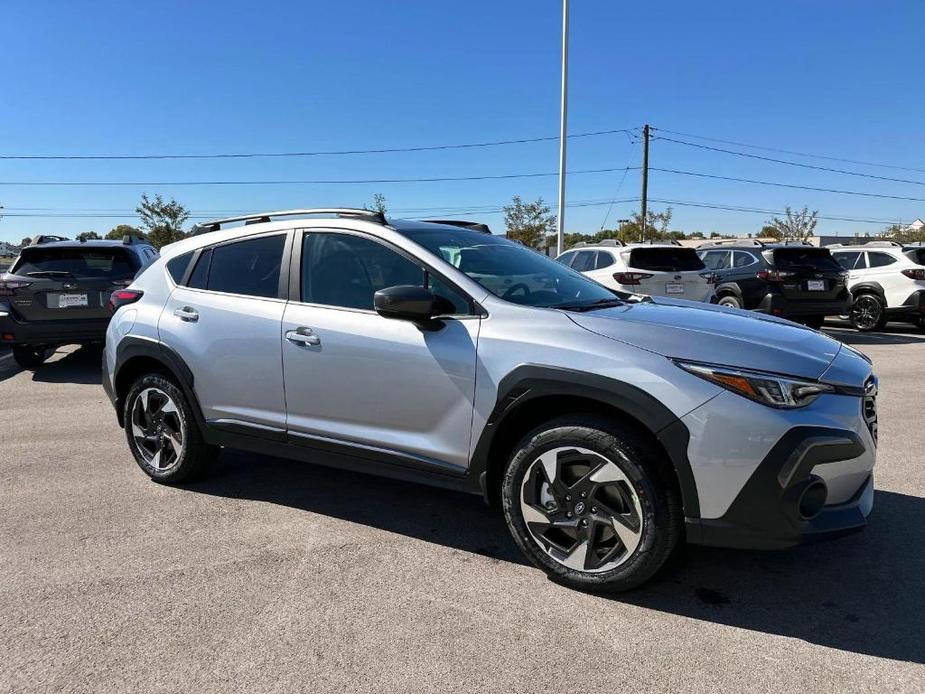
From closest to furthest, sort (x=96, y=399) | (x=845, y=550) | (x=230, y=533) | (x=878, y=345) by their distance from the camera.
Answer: (x=845, y=550) < (x=230, y=533) < (x=96, y=399) < (x=878, y=345)

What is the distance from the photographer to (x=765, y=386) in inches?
103

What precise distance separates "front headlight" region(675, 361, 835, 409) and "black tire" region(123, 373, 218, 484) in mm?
3054

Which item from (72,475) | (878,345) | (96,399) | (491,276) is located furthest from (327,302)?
(878,345)

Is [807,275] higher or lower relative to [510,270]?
lower

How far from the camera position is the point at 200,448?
13.9ft

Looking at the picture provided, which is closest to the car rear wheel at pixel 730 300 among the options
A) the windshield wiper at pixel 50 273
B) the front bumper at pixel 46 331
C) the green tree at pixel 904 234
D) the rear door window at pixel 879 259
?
the rear door window at pixel 879 259

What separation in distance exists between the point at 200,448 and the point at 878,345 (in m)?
10.9

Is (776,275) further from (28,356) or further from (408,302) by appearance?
(28,356)

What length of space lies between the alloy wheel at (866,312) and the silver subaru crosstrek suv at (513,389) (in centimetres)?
1122

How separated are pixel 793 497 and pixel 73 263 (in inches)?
322

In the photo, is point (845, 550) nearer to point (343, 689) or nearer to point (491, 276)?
point (491, 276)

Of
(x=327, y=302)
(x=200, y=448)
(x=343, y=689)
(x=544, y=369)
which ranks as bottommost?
(x=343, y=689)

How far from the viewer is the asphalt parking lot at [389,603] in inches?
95.0

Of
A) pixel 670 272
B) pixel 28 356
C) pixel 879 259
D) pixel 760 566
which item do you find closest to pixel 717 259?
pixel 670 272
